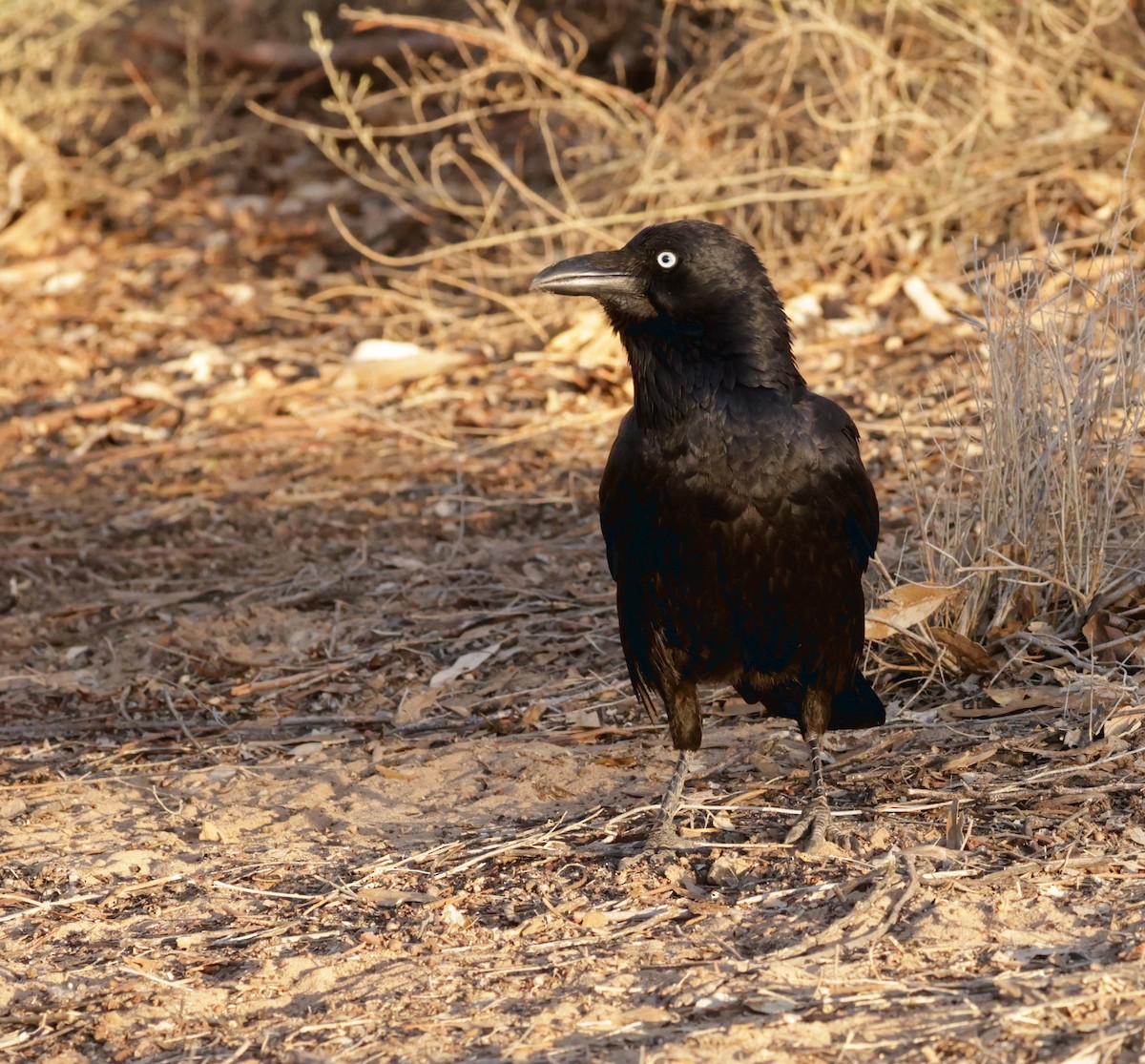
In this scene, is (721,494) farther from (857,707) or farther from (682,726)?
(857,707)

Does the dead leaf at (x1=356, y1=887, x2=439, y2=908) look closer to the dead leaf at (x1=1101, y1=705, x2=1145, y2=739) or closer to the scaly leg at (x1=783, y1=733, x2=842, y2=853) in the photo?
the scaly leg at (x1=783, y1=733, x2=842, y2=853)

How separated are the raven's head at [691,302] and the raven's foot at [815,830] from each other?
3.36ft

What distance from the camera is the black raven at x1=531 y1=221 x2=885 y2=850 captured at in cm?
373

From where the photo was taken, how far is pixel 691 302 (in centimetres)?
386

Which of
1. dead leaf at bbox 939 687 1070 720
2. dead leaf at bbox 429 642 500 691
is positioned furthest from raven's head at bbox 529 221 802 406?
dead leaf at bbox 429 642 500 691

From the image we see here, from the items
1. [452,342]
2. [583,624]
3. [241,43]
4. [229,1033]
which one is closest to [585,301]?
[452,342]

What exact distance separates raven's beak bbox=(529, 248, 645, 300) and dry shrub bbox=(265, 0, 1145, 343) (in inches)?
134

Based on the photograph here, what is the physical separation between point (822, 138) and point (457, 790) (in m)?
4.95

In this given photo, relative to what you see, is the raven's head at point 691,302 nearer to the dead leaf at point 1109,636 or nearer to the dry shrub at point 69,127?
the dead leaf at point 1109,636

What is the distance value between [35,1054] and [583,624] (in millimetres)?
2650

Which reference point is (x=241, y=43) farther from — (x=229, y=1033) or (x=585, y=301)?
(x=229, y=1033)

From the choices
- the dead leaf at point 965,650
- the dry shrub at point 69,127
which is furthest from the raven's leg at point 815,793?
the dry shrub at point 69,127

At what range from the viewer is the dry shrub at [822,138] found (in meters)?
7.57

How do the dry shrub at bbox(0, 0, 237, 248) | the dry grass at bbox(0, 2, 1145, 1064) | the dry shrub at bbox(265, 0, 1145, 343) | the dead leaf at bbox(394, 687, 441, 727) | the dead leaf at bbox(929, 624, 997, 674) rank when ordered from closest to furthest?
the dry grass at bbox(0, 2, 1145, 1064), the dead leaf at bbox(929, 624, 997, 674), the dead leaf at bbox(394, 687, 441, 727), the dry shrub at bbox(265, 0, 1145, 343), the dry shrub at bbox(0, 0, 237, 248)
